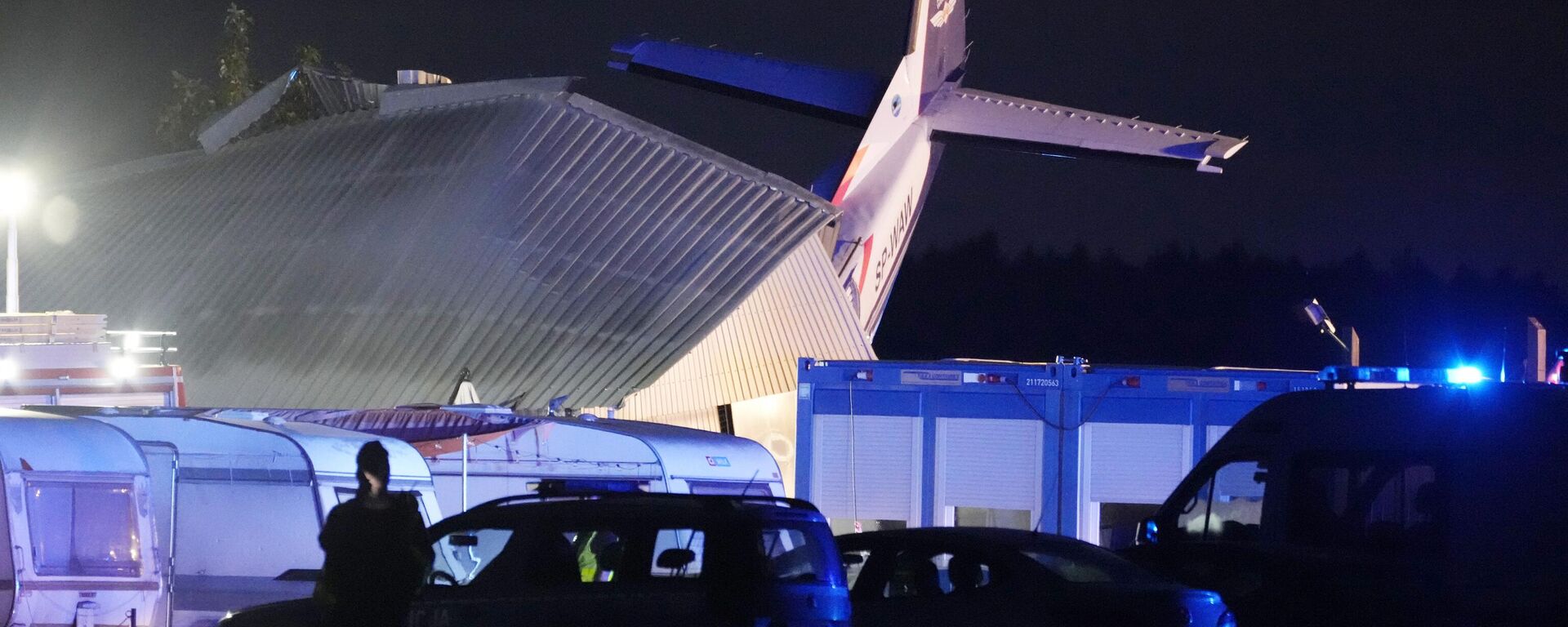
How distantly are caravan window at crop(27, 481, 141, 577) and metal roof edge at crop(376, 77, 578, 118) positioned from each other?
74.2ft

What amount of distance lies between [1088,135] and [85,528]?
Result: 25.9m

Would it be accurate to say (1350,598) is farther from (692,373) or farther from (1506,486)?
(692,373)

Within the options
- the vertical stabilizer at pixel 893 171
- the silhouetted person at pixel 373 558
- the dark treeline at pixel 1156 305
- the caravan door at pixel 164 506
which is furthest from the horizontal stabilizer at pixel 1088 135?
the dark treeline at pixel 1156 305

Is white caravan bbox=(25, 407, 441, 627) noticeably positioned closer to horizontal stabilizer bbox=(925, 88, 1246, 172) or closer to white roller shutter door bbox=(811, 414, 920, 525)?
white roller shutter door bbox=(811, 414, 920, 525)

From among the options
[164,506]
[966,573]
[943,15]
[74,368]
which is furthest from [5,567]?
[943,15]

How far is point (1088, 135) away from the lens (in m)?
34.9

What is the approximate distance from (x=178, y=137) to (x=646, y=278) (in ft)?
146

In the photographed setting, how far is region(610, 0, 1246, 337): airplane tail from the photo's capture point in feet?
113

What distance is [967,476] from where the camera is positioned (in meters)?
17.3

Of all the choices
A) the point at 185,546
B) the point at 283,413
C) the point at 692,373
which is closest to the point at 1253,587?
the point at 185,546

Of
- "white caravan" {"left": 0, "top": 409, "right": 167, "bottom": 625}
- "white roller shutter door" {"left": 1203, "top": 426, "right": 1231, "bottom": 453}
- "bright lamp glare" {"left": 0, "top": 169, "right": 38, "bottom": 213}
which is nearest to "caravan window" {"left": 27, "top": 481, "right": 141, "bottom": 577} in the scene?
"white caravan" {"left": 0, "top": 409, "right": 167, "bottom": 625}

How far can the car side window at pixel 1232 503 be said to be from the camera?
11.2 m

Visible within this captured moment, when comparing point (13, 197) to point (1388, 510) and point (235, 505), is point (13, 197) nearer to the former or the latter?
point (235, 505)

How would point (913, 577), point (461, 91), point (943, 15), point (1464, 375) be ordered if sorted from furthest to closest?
point (943, 15) → point (461, 91) → point (1464, 375) → point (913, 577)
